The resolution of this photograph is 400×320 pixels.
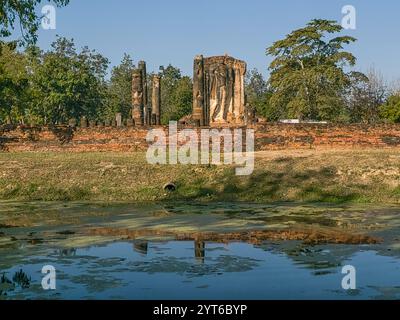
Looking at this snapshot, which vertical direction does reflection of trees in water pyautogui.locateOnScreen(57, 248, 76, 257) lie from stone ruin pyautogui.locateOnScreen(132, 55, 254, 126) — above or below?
below

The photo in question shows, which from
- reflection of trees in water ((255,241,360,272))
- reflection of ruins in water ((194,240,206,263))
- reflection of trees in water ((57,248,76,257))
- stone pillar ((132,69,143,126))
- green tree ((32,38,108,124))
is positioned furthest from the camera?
green tree ((32,38,108,124))

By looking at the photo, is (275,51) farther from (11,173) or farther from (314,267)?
(314,267)

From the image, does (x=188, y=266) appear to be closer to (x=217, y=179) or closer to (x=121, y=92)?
(x=217, y=179)

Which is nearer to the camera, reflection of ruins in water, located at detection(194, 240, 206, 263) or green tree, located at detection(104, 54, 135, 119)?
reflection of ruins in water, located at detection(194, 240, 206, 263)

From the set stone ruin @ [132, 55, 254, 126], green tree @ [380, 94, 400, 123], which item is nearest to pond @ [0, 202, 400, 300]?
stone ruin @ [132, 55, 254, 126]

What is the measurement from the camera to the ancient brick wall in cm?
2158

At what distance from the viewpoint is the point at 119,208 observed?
1445cm

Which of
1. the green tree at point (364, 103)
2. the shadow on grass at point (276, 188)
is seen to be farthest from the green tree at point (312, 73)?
the shadow on grass at point (276, 188)

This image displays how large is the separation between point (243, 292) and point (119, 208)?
8.08m

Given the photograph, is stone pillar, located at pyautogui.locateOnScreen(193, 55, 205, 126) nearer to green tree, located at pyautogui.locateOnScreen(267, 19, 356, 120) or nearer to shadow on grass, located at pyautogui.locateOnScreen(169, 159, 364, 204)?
shadow on grass, located at pyautogui.locateOnScreen(169, 159, 364, 204)

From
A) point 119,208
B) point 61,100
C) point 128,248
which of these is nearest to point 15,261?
point 128,248

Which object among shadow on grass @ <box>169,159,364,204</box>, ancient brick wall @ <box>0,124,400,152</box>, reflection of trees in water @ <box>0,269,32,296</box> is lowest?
reflection of trees in water @ <box>0,269,32,296</box>

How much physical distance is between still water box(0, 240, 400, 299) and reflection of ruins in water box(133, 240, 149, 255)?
0.01 metres

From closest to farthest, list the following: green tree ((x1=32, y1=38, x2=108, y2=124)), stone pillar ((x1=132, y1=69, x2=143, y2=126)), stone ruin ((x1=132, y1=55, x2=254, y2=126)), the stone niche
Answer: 1. stone pillar ((x1=132, y1=69, x2=143, y2=126))
2. stone ruin ((x1=132, y1=55, x2=254, y2=126))
3. the stone niche
4. green tree ((x1=32, y1=38, x2=108, y2=124))
